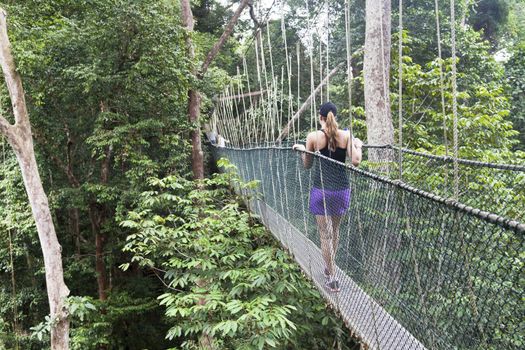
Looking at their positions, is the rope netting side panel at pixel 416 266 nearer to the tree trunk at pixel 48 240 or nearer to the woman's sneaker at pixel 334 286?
the woman's sneaker at pixel 334 286

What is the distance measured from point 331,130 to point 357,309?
70cm

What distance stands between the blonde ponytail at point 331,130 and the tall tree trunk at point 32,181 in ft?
11.2

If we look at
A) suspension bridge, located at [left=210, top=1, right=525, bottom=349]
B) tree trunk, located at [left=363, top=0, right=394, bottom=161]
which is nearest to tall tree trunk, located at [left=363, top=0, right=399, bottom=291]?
tree trunk, located at [left=363, top=0, right=394, bottom=161]

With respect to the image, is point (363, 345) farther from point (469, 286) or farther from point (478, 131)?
point (478, 131)

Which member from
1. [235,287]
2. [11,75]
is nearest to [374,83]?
[235,287]

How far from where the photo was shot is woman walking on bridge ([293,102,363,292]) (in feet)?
5.76

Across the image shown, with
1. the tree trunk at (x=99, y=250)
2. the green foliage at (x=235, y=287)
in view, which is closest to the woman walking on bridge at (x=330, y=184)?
the green foliage at (x=235, y=287)

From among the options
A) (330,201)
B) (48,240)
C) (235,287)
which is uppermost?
(330,201)

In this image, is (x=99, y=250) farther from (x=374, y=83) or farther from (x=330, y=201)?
(x=330, y=201)

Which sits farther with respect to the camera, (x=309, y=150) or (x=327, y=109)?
(x=309, y=150)

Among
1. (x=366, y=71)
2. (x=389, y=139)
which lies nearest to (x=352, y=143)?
(x=389, y=139)

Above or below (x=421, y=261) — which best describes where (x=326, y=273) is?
below

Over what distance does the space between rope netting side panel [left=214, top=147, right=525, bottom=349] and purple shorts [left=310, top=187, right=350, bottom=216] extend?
0.01m

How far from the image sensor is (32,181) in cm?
421
